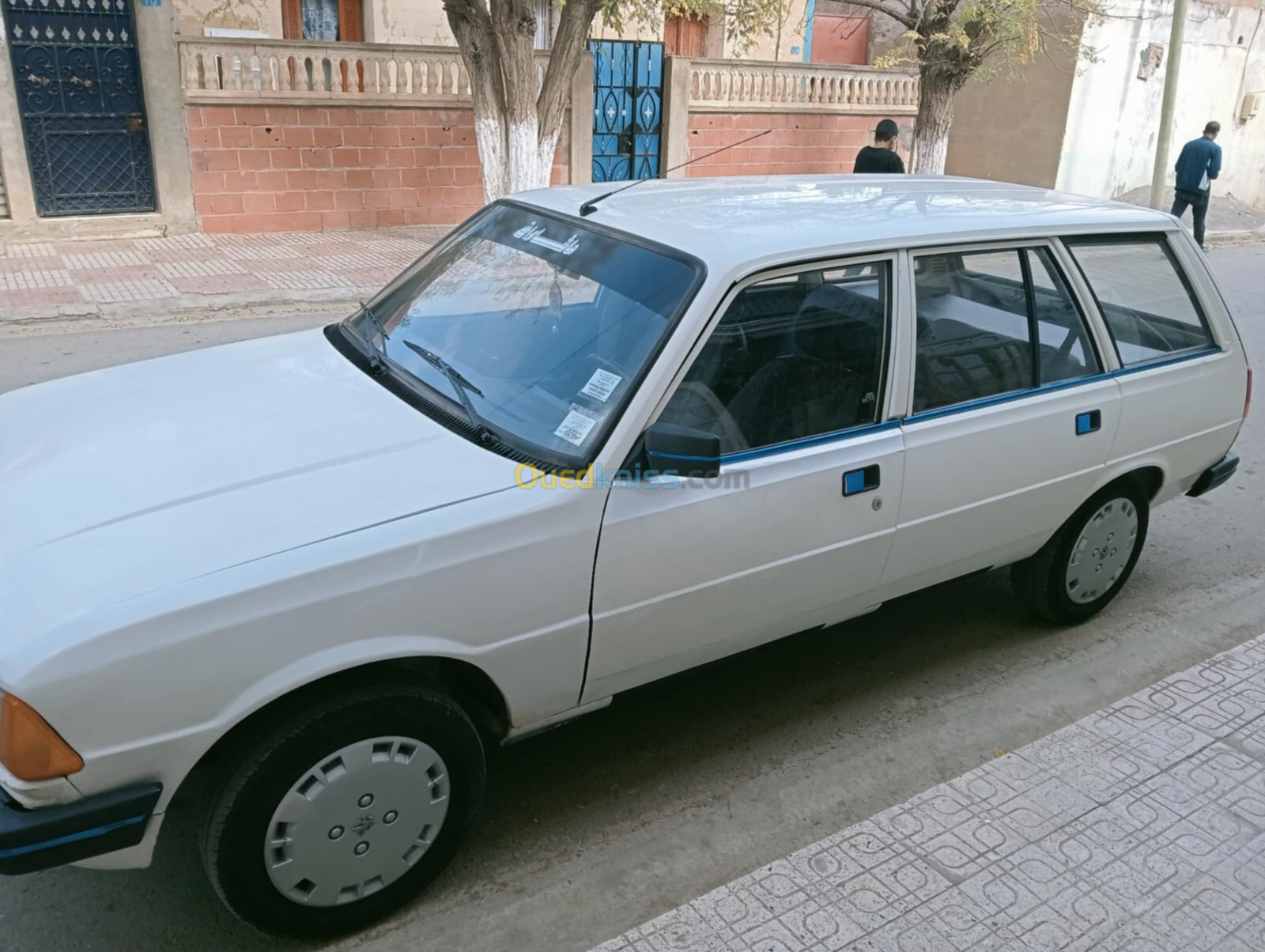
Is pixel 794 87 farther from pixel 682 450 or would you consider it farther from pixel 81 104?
pixel 682 450

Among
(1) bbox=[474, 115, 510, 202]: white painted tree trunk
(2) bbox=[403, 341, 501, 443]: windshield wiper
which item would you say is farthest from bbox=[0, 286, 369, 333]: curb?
(2) bbox=[403, 341, 501, 443]: windshield wiper

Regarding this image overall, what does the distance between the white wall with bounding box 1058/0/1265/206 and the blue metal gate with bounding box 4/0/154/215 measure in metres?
15.2

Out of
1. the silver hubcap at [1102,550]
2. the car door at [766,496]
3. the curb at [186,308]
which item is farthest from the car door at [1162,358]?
the curb at [186,308]

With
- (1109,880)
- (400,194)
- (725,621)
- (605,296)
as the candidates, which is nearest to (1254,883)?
(1109,880)

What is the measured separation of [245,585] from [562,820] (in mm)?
1379

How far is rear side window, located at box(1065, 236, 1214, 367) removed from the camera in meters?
4.07

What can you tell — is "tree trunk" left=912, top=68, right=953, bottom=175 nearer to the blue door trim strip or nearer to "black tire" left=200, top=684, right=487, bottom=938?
the blue door trim strip

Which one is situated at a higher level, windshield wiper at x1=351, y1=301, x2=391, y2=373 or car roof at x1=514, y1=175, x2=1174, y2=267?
car roof at x1=514, y1=175, x2=1174, y2=267

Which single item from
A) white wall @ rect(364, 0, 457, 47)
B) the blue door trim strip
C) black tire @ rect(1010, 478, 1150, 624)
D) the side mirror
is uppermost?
white wall @ rect(364, 0, 457, 47)

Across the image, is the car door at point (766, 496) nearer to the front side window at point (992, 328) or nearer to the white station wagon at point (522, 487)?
the white station wagon at point (522, 487)

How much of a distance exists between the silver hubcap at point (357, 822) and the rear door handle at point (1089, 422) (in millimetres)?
2610

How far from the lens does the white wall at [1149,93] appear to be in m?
19.1

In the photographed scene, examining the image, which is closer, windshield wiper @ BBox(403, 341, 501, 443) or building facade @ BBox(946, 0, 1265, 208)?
windshield wiper @ BBox(403, 341, 501, 443)

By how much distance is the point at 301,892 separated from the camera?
2.63 metres
